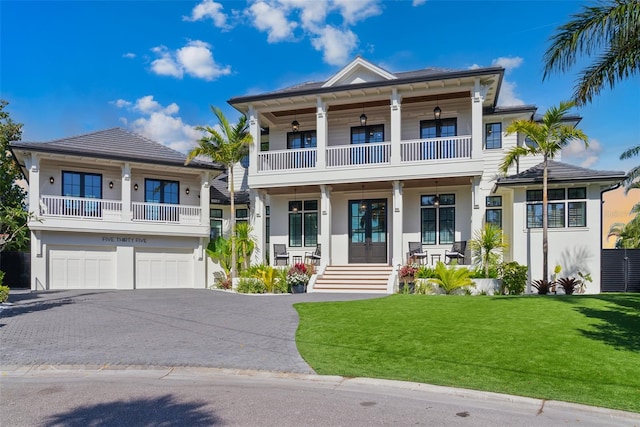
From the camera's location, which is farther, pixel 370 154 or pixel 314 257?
pixel 314 257

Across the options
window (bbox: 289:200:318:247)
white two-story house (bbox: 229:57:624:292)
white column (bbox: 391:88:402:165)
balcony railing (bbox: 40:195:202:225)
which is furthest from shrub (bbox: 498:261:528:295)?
balcony railing (bbox: 40:195:202:225)

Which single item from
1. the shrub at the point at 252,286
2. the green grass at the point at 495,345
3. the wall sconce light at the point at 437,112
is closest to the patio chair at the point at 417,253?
the wall sconce light at the point at 437,112

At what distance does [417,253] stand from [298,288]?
5.08 meters

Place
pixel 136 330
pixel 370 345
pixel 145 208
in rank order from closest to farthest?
pixel 370 345, pixel 136 330, pixel 145 208

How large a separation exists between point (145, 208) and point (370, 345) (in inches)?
653

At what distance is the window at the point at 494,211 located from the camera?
20266 mm

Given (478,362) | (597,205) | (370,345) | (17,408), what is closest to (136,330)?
(17,408)

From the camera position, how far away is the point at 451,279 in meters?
15.7

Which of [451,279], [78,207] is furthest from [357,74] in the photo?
[78,207]

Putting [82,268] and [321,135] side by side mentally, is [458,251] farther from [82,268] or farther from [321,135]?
[82,268]

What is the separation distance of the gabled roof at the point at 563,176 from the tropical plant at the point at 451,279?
4.47m

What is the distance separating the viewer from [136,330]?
34.5 ft

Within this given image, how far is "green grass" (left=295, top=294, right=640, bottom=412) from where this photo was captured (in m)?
6.46

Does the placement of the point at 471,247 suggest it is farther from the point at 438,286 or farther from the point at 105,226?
the point at 105,226
